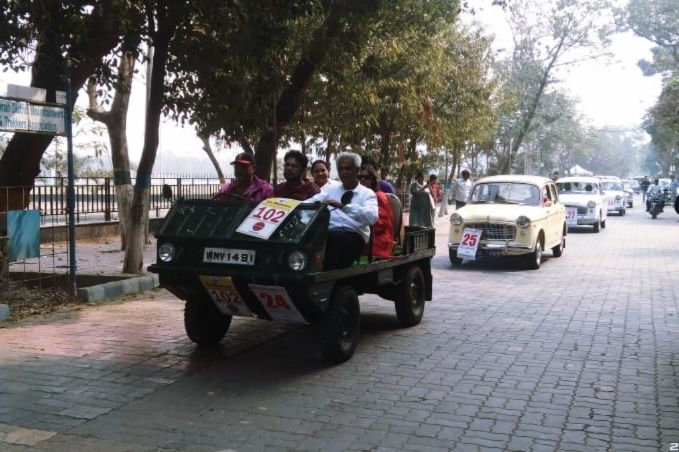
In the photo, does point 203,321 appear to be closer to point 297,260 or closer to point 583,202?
point 297,260

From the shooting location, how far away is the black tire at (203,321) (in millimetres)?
6555

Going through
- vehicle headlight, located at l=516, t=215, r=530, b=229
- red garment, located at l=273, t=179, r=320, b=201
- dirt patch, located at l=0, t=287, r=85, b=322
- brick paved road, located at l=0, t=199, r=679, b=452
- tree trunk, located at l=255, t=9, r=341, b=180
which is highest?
tree trunk, located at l=255, t=9, r=341, b=180

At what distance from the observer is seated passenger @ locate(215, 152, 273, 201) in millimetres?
7152

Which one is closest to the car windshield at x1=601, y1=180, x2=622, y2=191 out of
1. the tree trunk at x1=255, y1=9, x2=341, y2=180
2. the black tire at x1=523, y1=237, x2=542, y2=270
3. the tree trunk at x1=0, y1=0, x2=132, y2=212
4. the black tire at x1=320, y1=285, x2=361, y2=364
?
the black tire at x1=523, y1=237, x2=542, y2=270

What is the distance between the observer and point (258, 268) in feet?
18.3

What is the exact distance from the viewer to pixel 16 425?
15.0 feet

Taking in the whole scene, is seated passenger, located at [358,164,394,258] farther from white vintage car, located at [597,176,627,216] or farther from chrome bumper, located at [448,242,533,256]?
white vintage car, located at [597,176,627,216]

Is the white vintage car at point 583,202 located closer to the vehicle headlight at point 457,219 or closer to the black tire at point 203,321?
the vehicle headlight at point 457,219

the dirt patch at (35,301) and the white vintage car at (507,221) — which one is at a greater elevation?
the white vintage car at (507,221)

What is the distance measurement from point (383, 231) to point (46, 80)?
6413 mm

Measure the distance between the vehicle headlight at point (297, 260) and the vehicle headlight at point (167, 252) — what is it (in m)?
1.12

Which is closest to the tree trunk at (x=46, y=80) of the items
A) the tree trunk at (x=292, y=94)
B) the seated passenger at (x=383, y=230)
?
the tree trunk at (x=292, y=94)

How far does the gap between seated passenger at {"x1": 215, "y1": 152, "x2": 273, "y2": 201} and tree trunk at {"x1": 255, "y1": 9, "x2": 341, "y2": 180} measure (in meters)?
4.79

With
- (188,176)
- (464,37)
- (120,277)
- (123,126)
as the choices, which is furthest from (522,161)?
(120,277)
